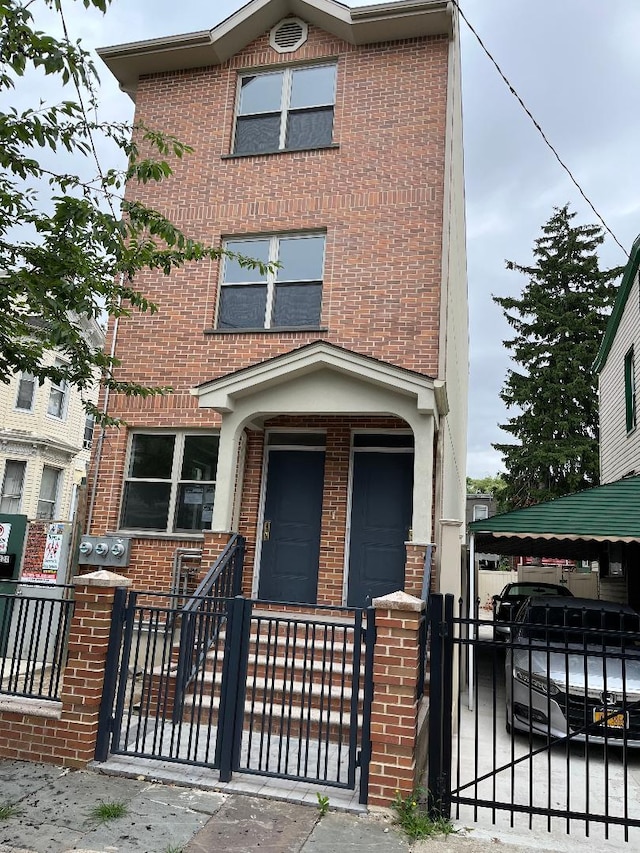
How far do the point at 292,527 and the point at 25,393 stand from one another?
13642 mm

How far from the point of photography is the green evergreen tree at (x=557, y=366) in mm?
26969

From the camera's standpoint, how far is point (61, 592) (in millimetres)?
10086

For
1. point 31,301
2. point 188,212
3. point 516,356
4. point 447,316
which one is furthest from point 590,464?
point 31,301

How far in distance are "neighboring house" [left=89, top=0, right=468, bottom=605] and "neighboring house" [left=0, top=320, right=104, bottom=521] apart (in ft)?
30.5

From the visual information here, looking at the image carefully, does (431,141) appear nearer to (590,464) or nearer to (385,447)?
(385,447)

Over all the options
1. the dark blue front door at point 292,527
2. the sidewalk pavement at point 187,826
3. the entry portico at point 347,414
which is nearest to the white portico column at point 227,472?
the entry portico at point 347,414

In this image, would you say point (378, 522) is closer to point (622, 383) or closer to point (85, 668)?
point (85, 668)

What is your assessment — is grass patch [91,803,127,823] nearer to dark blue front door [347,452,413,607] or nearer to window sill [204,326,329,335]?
dark blue front door [347,452,413,607]

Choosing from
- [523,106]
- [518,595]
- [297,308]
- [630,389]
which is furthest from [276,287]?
[518,595]

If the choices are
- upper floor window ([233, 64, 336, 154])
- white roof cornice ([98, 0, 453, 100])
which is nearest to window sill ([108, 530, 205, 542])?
upper floor window ([233, 64, 336, 154])

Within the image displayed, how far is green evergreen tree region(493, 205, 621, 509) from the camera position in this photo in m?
27.0

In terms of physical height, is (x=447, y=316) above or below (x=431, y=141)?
below

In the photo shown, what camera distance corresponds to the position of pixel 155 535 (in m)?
9.38

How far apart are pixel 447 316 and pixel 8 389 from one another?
1444cm
